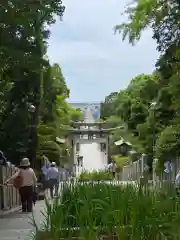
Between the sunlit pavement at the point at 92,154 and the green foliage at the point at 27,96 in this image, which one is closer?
the green foliage at the point at 27,96

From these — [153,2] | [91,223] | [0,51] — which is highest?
[153,2]

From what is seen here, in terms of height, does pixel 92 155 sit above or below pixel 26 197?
above

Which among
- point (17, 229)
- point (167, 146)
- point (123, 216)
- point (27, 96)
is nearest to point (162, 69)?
point (167, 146)

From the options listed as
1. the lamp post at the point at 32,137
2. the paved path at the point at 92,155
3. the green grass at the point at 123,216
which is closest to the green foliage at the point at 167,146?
the lamp post at the point at 32,137

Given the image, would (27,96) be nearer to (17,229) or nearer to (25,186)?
(25,186)

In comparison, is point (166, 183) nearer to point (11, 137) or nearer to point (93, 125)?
point (11, 137)

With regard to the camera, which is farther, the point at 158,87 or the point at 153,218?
the point at 158,87

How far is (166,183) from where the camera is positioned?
8.73 meters

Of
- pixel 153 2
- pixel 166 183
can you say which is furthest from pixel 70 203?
pixel 153 2

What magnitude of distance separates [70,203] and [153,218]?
2.17m

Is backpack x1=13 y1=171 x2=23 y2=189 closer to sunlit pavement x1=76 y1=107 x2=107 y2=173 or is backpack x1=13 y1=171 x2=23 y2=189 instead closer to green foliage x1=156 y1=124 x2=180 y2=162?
green foliage x1=156 y1=124 x2=180 y2=162

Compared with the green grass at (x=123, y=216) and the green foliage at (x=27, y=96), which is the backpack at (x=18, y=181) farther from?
the green grass at (x=123, y=216)

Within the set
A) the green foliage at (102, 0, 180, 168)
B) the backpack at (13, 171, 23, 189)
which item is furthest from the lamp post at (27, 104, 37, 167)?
the backpack at (13, 171, 23, 189)

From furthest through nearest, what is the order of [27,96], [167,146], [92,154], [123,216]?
[92,154]
[27,96]
[167,146]
[123,216]
